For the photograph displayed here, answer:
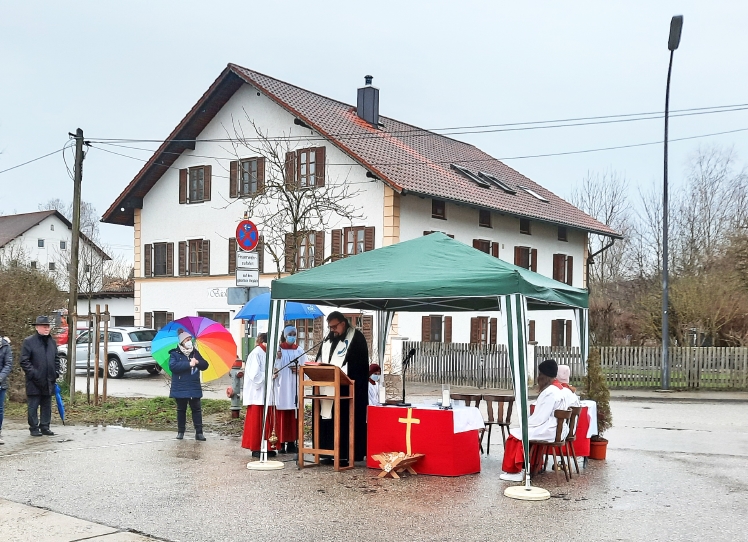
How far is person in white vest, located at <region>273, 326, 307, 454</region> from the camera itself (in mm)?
11477

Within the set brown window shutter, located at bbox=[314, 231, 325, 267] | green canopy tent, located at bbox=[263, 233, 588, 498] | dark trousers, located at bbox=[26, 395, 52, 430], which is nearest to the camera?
green canopy tent, located at bbox=[263, 233, 588, 498]

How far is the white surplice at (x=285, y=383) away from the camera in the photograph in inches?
452

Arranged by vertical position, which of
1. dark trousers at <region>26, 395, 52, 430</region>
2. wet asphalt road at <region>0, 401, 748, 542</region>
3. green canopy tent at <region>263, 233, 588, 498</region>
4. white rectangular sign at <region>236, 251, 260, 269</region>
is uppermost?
white rectangular sign at <region>236, 251, 260, 269</region>

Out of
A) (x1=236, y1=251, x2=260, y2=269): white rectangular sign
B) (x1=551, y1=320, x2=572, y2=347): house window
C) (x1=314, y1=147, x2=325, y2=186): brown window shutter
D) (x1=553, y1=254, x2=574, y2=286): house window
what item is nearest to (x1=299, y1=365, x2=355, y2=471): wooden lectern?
(x1=236, y1=251, x2=260, y2=269): white rectangular sign

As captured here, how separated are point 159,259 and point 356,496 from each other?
29455 millimetres

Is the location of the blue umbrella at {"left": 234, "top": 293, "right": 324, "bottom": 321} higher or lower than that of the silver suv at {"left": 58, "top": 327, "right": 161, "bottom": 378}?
higher

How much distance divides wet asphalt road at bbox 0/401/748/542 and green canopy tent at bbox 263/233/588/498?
1059 millimetres

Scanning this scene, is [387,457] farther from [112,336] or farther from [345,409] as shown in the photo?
[112,336]

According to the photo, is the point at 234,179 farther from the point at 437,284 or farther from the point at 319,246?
the point at 437,284

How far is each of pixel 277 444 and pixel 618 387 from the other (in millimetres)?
16231

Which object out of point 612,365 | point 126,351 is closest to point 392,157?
point 612,365

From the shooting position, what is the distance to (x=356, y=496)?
29.4 feet

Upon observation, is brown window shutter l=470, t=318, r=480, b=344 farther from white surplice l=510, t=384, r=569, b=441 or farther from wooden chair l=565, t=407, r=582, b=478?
white surplice l=510, t=384, r=569, b=441

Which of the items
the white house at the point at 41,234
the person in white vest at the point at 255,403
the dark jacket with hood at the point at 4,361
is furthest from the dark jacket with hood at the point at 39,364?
the white house at the point at 41,234
